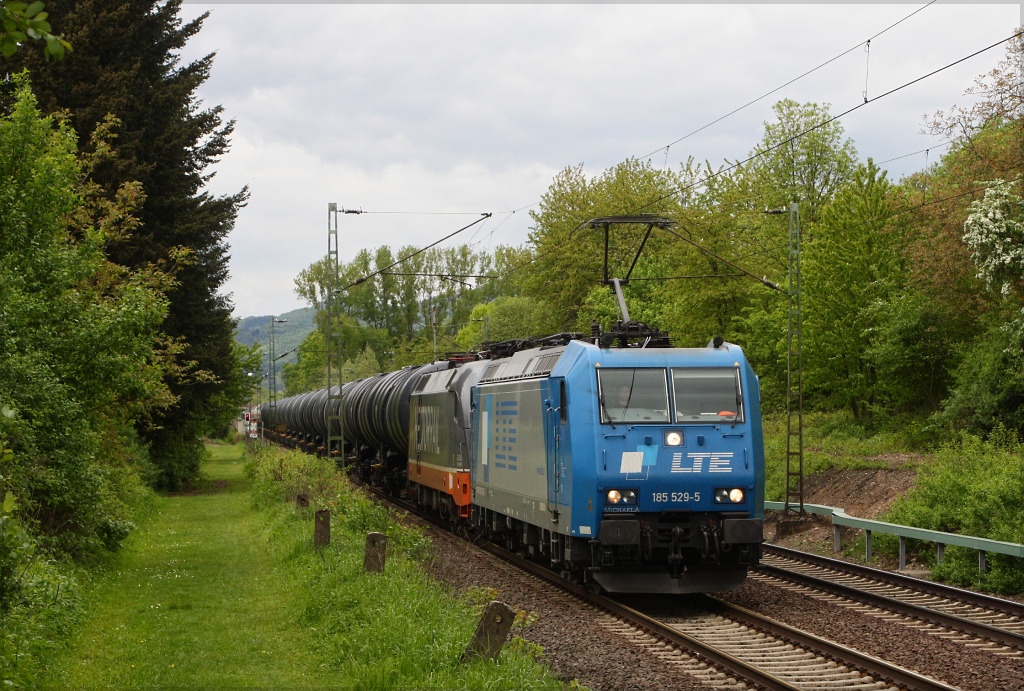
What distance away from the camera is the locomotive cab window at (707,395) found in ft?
41.3

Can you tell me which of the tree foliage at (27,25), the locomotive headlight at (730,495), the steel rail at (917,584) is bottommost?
the steel rail at (917,584)

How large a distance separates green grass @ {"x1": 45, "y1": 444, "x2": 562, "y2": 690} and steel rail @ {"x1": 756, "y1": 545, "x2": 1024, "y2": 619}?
538 cm

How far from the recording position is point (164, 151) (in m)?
27.0

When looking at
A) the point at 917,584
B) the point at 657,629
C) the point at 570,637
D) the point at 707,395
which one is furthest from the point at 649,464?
the point at 917,584

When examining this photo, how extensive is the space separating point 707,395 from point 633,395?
0.90 m

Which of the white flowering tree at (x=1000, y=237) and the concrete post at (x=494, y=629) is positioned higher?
the white flowering tree at (x=1000, y=237)

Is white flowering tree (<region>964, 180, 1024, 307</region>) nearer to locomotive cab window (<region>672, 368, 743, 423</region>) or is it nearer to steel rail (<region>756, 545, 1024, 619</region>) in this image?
steel rail (<region>756, 545, 1024, 619</region>)

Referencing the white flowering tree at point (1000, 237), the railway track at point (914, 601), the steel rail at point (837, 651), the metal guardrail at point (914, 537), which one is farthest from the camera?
the white flowering tree at point (1000, 237)

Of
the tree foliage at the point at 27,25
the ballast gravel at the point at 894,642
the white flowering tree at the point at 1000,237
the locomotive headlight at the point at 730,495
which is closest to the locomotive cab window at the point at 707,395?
the locomotive headlight at the point at 730,495

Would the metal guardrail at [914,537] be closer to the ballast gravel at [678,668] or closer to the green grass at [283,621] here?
the ballast gravel at [678,668]

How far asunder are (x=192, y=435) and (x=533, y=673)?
→ 93.6 feet

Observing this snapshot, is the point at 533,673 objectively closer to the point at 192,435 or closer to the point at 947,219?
the point at 947,219

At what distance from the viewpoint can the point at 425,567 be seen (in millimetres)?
15609

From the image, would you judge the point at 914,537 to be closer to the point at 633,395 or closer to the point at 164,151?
the point at 633,395
